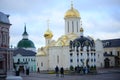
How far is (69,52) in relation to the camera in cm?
7081

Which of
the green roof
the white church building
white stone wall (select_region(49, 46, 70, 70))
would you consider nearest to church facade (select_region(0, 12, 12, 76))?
the white church building

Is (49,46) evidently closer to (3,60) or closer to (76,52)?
(76,52)

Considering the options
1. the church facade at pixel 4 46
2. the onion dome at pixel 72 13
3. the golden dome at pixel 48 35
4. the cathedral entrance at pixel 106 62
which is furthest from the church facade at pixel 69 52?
the church facade at pixel 4 46

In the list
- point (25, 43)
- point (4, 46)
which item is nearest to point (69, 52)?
point (4, 46)

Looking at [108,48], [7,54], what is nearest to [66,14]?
[108,48]

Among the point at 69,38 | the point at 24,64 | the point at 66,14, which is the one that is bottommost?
the point at 24,64

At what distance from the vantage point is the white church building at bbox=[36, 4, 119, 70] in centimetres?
6853

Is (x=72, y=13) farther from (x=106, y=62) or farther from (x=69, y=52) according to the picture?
(x=106, y=62)

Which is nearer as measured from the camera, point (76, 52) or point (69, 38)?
point (76, 52)

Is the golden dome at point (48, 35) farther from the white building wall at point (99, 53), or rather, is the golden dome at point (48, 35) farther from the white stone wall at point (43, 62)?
the white building wall at point (99, 53)

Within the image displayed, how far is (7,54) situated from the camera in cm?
4575

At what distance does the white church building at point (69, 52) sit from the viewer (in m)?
68.5

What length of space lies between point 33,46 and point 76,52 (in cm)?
3896

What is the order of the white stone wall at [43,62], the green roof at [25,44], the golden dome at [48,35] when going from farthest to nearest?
the green roof at [25,44] < the golden dome at [48,35] < the white stone wall at [43,62]
